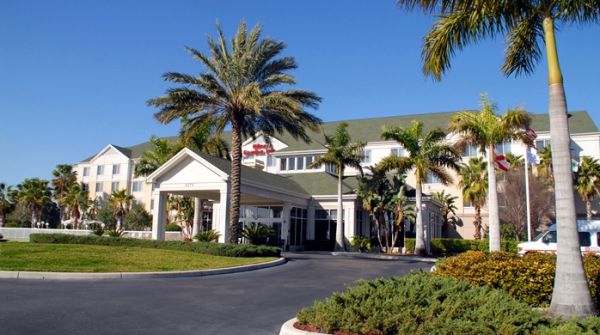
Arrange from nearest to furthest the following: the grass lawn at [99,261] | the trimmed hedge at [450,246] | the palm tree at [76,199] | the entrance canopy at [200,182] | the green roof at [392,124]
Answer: the grass lawn at [99,261] < the entrance canopy at [200,182] < the trimmed hedge at [450,246] < the green roof at [392,124] < the palm tree at [76,199]

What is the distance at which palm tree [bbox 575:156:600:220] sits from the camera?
129ft

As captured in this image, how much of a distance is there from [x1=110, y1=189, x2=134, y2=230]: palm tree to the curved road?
49.3 metres

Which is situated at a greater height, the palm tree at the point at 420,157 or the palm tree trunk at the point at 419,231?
the palm tree at the point at 420,157

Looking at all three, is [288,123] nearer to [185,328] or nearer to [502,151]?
[185,328]

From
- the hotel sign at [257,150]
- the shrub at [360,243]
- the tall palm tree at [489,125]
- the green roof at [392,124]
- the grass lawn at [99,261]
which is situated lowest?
the grass lawn at [99,261]

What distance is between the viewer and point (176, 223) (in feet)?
182

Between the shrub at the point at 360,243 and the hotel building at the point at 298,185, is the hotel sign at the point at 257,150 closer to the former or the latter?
the hotel building at the point at 298,185

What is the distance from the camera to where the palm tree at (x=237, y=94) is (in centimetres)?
2486

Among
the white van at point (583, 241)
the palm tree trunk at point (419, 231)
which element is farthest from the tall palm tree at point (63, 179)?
the white van at point (583, 241)

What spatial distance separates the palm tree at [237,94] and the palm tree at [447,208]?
79.2ft

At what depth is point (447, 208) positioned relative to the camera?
46.6 metres

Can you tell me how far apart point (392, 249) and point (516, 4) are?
85.4ft

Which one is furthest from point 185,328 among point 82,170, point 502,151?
point 82,170

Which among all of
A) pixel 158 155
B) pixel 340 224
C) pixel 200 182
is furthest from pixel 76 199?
pixel 340 224
